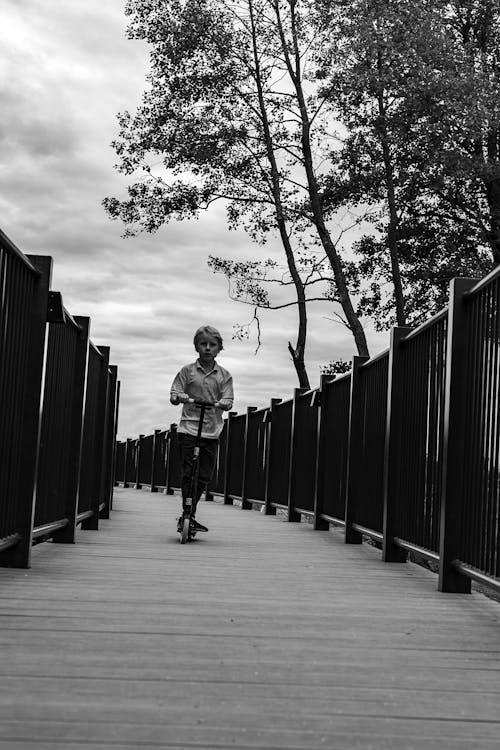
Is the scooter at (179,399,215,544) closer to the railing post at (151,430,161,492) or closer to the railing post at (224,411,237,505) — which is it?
the railing post at (224,411,237,505)

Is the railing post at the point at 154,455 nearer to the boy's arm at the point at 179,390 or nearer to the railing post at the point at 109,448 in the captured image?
the railing post at the point at 109,448

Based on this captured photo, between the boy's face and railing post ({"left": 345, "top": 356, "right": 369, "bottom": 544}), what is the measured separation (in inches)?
48.4

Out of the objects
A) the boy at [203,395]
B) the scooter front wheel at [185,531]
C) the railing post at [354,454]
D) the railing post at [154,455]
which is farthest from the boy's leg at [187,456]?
the railing post at [154,455]

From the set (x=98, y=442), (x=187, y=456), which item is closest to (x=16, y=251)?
(x=187, y=456)

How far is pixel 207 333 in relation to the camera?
884cm

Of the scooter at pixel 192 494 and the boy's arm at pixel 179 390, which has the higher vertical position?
the boy's arm at pixel 179 390

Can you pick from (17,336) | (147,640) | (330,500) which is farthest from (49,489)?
(330,500)

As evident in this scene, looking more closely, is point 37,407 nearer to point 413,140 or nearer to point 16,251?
point 16,251

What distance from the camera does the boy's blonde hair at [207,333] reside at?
29.0ft

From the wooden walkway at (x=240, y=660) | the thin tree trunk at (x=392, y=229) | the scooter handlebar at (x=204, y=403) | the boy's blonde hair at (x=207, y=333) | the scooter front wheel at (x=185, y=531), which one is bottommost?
the wooden walkway at (x=240, y=660)

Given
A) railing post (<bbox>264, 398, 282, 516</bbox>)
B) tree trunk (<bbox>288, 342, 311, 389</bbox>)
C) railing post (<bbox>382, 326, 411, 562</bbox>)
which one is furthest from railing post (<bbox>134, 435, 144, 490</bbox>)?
railing post (<bbox>382, 326, 411, 562</bbox>)

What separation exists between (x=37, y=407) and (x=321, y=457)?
17.8 ft

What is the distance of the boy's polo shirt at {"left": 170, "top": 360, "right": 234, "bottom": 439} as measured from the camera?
8.80 metres

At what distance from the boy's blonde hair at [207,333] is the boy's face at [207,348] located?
0.02 metres
